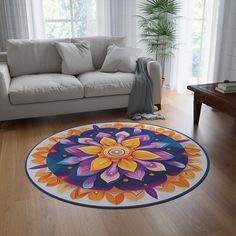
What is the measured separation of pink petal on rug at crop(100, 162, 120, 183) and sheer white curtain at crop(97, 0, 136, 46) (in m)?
3.12

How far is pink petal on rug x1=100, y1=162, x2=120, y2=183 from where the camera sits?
2.05m

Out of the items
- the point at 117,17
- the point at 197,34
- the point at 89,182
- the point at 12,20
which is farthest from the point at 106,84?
the point at 12,20

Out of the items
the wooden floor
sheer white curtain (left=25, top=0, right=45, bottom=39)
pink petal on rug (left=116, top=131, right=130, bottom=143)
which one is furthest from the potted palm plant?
the wooden floor

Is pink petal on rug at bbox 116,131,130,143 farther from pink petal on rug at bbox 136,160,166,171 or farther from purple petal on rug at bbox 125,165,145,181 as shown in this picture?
purple petal on rug at bbox 125,165,145,181

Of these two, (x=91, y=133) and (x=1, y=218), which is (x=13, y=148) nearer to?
(x=91, y=133)

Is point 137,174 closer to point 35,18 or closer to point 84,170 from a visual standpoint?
point 84,170

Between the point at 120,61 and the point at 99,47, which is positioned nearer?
the point at 120,61

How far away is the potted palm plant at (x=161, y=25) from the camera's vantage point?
4020mm

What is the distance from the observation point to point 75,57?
342cm

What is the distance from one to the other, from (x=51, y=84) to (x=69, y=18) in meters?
2.02

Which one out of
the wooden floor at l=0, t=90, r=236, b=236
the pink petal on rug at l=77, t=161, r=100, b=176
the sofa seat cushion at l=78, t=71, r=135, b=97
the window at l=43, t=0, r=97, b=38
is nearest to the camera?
the wooden floor at l=0, t=90, r=236, b=236

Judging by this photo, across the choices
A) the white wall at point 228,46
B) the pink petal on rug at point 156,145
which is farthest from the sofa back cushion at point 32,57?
the white wall at point 228,46

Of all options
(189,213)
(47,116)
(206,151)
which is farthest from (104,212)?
(47,116)

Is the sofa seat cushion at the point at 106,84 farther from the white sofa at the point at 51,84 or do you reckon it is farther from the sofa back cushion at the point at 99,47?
the sofa back cushion at the point at 99,47
